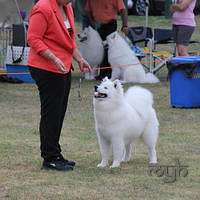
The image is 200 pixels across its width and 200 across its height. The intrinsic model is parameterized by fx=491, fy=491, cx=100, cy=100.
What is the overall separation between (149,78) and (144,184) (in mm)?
6291

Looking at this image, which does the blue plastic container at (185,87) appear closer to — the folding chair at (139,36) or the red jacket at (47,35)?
the folding chair at (139,36)

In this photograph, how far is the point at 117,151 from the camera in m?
4.45

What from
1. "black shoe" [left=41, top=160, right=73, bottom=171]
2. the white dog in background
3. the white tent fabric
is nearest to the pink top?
the white dog in background

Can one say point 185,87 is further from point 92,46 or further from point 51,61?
point 51,61

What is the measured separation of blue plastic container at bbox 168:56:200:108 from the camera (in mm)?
7465

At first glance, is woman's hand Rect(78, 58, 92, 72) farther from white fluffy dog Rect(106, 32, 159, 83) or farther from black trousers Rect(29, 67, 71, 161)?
white fluffy dog Rect(106, 32, 159, 83)

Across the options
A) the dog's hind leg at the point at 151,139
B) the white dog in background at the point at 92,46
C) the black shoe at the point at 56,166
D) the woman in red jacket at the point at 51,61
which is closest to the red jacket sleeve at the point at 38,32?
the woman in red jacket at the point at 51,61

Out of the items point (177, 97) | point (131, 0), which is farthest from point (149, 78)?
point (131, 0)

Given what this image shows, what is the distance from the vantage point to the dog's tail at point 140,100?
179 inches

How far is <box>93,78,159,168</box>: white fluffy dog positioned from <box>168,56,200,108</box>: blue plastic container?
9.50 feet

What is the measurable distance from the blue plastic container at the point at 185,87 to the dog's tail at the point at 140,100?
9.50 ft

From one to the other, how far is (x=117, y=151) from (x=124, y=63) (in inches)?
229

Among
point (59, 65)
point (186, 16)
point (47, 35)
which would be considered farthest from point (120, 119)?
point (186, 16)

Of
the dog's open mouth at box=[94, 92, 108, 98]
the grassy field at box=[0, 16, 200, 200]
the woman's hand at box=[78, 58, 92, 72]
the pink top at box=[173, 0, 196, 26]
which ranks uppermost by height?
the pink top at box=[173, 0, 196, 26]
